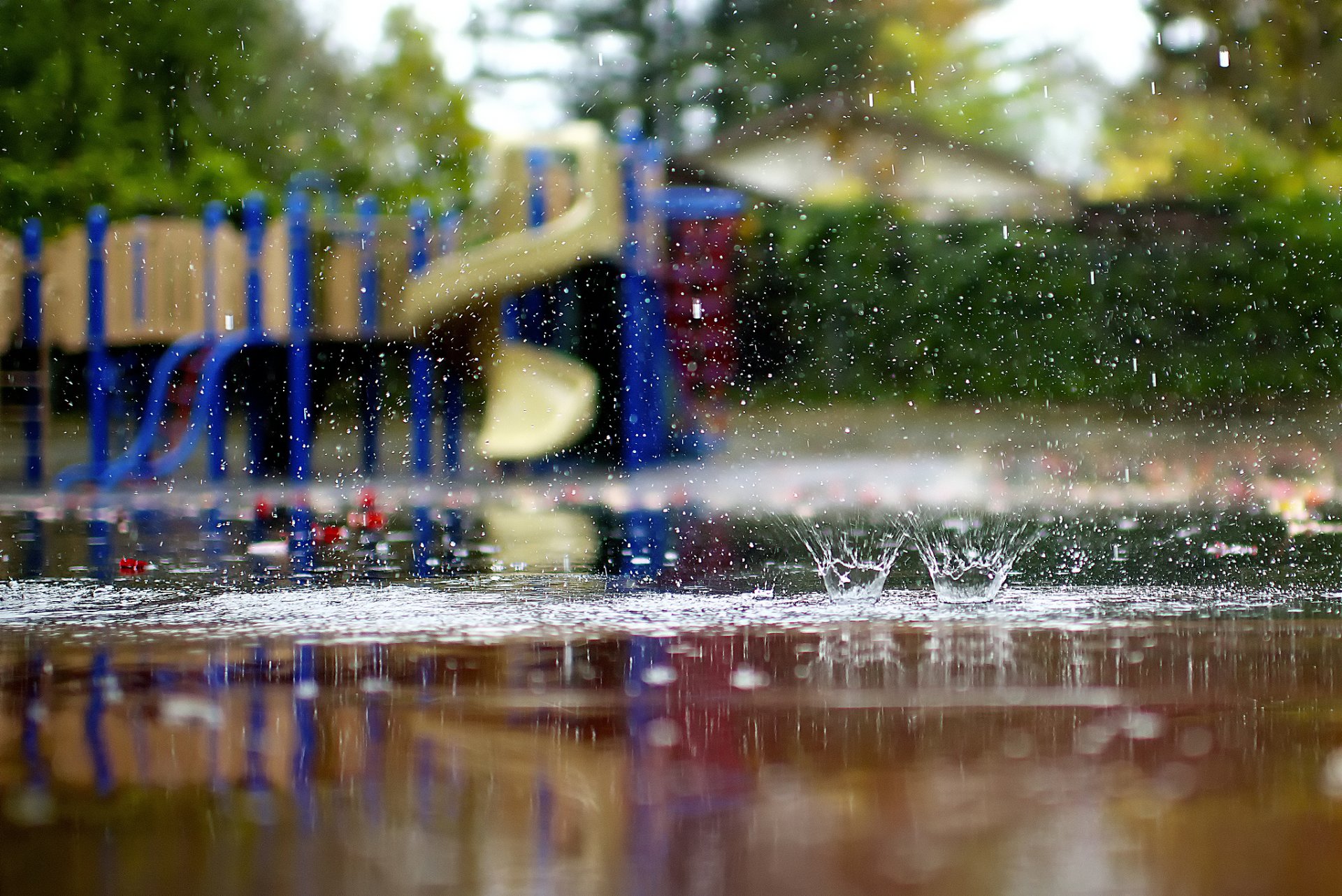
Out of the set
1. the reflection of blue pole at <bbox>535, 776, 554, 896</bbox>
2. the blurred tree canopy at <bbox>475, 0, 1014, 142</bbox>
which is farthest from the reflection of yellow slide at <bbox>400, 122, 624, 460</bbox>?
the blurred tree canopy at <bbox>475, 0, 1014, 142</bbox>

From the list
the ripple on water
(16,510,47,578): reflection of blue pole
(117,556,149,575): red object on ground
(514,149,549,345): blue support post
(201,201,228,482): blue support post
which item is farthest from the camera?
(514,149,549,345): blue support post

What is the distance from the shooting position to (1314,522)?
895 cm

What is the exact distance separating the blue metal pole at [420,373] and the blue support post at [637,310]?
57.1 inches

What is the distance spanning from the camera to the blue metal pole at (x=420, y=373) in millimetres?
13555

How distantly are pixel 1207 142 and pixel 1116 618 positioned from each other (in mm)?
36669

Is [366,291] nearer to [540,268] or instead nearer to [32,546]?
[540,268]

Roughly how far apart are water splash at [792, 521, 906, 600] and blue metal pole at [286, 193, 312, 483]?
5.17m

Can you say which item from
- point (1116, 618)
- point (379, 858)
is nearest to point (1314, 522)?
point (1116, 618)

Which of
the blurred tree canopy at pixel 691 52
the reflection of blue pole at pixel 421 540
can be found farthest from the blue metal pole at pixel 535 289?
the blurred tree canopy at pixel 691 52

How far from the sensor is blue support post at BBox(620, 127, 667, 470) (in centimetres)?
1343

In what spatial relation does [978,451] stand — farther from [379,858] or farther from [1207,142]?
[1207,142]

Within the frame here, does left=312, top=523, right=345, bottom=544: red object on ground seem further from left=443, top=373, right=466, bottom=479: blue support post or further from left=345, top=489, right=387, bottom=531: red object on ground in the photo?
left=443, top=373, right=466, bottom=479: blue support post

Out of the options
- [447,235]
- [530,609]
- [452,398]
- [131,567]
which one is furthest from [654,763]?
[452,398]

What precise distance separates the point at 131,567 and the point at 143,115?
65.8 ft
